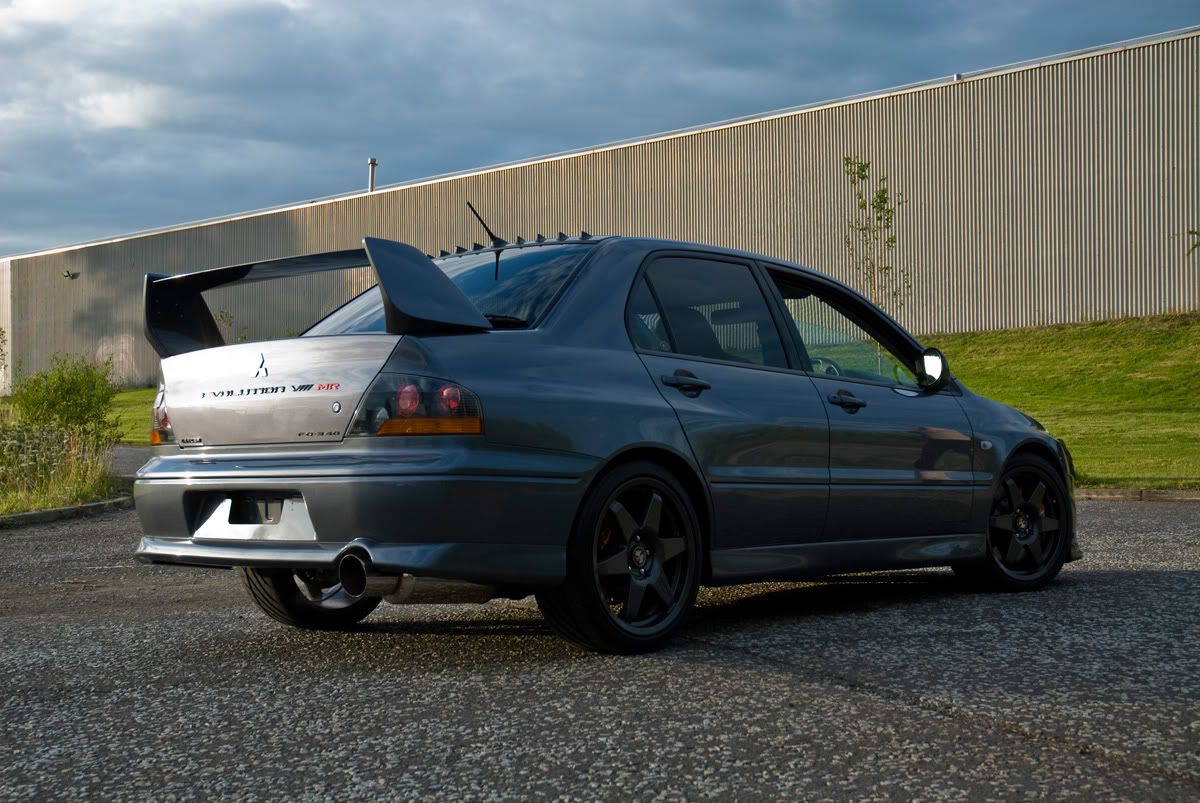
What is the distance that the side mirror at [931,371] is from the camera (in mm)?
6547

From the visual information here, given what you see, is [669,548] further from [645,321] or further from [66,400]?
[66,400]

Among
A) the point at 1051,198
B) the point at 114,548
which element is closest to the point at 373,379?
the point at 114,548

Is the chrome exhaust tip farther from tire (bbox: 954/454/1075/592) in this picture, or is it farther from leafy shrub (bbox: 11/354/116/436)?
leafy shrub (bbox: 11/354/116/436)

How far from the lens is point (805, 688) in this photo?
4.27 meters

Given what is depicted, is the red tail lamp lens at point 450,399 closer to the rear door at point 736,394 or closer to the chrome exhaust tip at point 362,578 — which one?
the chrome exhaust tip at point 362,578

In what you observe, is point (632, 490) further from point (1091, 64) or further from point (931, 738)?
point (1091, 64)

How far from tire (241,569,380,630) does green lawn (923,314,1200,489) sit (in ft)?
46.6

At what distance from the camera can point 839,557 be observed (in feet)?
19.2

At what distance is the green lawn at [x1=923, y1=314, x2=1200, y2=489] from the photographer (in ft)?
71.7

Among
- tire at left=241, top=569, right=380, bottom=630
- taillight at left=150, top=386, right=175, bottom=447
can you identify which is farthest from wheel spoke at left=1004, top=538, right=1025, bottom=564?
taillight at left=150, top=386, right=175, bottom=447

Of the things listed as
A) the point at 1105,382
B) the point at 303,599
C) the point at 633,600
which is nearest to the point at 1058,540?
the point at 633,600

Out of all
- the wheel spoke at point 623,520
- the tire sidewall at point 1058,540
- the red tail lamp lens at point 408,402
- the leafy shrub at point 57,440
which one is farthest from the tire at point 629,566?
the leafy shrub at point 57,440

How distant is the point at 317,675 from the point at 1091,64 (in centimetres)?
3895

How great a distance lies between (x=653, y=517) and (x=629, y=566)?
203 millimetres
